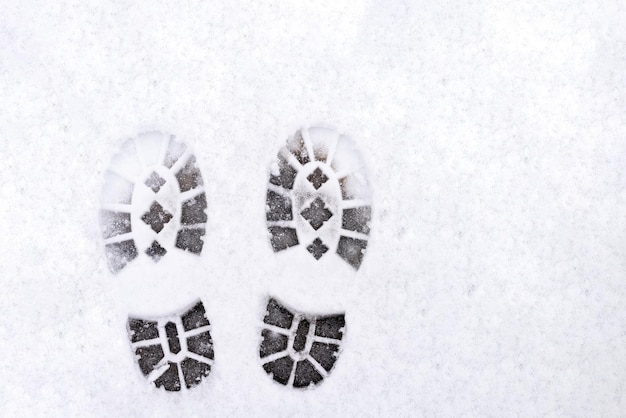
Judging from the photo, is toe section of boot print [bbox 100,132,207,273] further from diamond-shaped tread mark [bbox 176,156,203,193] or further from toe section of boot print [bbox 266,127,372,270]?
toe section of boot print [bbox 266,127,372,270]

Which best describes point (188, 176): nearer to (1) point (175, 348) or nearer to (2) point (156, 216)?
(2) point (156, 216)

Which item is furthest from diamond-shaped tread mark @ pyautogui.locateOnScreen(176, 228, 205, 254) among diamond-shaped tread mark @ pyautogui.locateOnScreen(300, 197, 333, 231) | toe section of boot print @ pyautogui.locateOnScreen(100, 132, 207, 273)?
diamond-shaped tread mark @ pyautogui.locateOnScreen(300, 197, 333, 231)

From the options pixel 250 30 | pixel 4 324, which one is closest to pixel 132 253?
pixel 4 324

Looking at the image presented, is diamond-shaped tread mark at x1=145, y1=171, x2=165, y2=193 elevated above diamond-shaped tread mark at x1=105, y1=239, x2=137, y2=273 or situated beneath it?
elevated above

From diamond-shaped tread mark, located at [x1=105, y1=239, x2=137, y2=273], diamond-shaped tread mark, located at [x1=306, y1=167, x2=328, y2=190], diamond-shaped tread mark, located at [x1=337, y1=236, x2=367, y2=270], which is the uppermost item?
diamond-shaped tread mark, located at [x1=306, y1=167, x2=328, y2=190]

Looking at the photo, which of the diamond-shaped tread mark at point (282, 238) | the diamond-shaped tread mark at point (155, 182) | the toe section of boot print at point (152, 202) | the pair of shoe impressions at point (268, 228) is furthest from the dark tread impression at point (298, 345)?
the diamond-shaped tread mark at point (155, 182)

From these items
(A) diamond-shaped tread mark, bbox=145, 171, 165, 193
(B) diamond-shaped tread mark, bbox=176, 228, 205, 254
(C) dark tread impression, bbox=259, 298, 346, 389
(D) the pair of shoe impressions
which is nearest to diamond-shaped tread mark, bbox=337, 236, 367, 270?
(D) the pair of shoe impressions

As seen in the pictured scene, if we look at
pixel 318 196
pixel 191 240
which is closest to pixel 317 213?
pixel 318 196

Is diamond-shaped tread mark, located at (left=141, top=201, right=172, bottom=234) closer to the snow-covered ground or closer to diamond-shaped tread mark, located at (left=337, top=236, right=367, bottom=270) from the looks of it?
the snow-covered ground
